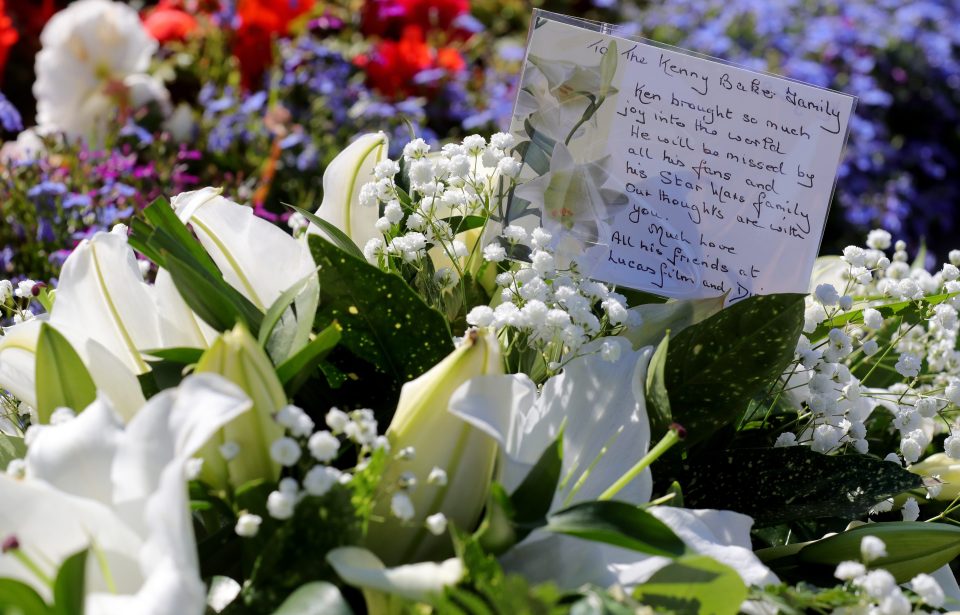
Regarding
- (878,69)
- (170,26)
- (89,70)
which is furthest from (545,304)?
(878,69)

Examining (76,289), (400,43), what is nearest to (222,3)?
(400,43)

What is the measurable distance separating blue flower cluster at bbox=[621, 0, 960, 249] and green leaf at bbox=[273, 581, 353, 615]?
247 centimetres

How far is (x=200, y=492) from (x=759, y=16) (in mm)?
2839

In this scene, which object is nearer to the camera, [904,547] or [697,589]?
[697,589]

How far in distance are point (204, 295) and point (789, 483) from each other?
452mm

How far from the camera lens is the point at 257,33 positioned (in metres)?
2.08

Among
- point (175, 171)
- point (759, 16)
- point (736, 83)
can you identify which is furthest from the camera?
point (759, 16)

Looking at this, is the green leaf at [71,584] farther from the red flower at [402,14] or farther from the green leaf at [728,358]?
the red flower at [402,14]

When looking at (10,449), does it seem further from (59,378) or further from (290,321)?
(290,321)

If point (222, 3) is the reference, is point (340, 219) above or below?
below

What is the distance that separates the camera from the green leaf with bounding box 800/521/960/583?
70cm

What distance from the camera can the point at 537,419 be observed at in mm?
680

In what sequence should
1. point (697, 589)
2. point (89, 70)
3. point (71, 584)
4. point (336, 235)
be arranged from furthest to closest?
point (89, 70) < point (336, 235) < point (697, 589) < point (71, 584)

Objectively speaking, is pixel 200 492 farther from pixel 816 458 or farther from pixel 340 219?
pixel 816 458
